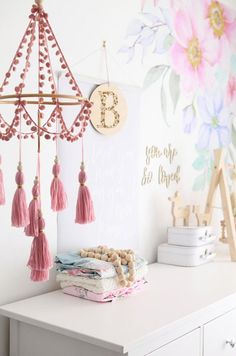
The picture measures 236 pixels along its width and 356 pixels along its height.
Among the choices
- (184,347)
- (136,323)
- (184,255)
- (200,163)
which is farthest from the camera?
(200,163)

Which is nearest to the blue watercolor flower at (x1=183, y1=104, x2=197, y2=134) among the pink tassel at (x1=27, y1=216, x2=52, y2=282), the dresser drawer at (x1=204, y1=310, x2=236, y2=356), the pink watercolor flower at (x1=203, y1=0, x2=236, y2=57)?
the pink watercolor flower at (x1=203, y1=0, x2=236, y2=57)

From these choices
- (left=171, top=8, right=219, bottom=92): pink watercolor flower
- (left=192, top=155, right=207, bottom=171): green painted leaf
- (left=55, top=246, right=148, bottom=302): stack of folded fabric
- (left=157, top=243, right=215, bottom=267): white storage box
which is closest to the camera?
(left=55, top=246, right=148, bottom=302): stack of folded fabric

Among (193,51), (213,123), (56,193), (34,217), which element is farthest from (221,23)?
(34,217)

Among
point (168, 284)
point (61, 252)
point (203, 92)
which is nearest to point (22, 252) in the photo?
point (61, 252)

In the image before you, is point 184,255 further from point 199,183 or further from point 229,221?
point 199,183

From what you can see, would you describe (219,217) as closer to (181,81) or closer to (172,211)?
(172,211)

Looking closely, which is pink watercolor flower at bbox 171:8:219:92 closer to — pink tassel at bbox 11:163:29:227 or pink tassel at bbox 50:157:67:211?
pink tassel at bbox 50:157:67:211

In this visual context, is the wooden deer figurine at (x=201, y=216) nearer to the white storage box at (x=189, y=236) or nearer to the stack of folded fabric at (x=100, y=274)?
the white storage box at (x=189, y=236)

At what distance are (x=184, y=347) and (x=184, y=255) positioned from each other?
2.58 feet

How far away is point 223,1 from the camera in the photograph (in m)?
3.06

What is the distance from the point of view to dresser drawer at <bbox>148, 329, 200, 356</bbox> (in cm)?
163

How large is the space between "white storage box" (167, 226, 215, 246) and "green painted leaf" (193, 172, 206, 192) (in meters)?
0.35

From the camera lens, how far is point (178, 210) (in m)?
2.61

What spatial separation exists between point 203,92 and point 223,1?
609 mm
